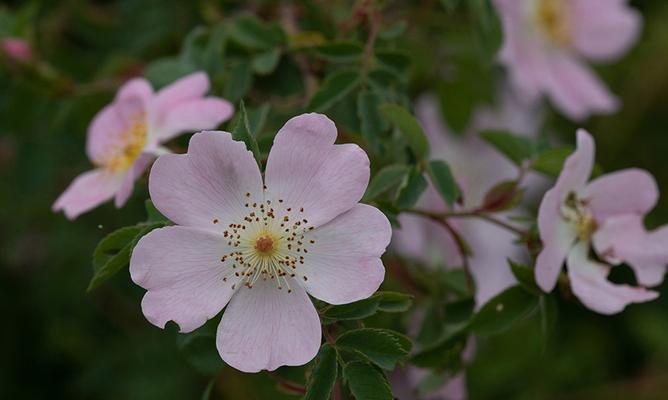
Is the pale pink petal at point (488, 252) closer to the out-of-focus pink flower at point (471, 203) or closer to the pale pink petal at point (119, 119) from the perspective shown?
the out-of-focus pink flower at point (471, 203)

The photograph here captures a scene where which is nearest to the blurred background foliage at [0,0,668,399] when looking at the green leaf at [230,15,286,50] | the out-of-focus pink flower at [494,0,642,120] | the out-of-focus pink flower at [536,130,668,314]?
the green leaf at [230,15,286,50]

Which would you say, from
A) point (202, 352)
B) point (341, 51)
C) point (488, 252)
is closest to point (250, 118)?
point (341, 51)

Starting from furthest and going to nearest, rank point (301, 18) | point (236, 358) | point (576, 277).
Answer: point (301, 18), point (576, 277), point (236, 358)

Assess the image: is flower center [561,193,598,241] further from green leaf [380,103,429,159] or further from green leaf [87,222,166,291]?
green leaf [87,222,166,291]

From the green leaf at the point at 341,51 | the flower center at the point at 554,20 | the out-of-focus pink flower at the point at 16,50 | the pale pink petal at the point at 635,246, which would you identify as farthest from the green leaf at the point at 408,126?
the flower center at the point at 554,20

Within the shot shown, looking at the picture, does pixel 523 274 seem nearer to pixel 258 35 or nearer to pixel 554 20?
pixel 258 35

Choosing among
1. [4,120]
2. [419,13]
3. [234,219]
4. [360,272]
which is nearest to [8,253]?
[4,120]

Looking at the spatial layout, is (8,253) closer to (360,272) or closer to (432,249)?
(432,249)
